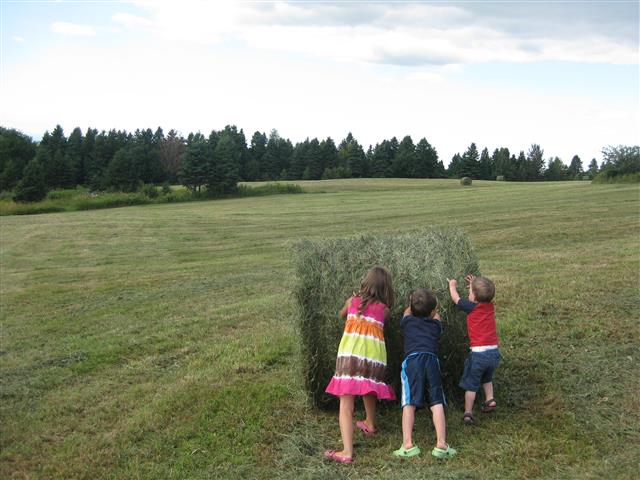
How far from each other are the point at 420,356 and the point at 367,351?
48cm

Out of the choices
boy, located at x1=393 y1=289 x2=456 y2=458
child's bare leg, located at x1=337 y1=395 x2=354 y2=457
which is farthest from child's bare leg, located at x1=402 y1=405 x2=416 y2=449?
child's bare leg, located at x1=337 y1=395 x2=354 y2=457

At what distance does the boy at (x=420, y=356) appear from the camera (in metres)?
5.36

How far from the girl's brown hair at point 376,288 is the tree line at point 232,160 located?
55102mm

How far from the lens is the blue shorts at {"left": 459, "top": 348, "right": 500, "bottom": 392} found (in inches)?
219

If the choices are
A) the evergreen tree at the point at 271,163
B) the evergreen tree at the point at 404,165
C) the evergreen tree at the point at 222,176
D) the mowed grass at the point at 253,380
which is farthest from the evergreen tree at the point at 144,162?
the mowed grass at the point at 253,380

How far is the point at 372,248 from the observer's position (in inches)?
243

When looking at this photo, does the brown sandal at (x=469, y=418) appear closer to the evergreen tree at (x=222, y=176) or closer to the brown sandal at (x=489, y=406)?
Result: the brown sandal at (x=489, y=406)

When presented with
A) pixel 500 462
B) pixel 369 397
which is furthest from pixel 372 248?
pixel 500 462

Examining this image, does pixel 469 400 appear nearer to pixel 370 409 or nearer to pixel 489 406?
pixel 489 406

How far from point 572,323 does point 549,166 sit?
115105mm

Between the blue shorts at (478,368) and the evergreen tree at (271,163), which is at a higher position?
the evergreen tree at (271,163)

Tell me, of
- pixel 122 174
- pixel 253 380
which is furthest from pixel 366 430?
pixel 122 174

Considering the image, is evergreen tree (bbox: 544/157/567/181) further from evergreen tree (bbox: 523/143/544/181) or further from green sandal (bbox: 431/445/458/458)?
green sandal (bbox: 431/445/458/458)

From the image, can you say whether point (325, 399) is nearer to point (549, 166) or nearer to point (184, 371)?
point (184, 371)
